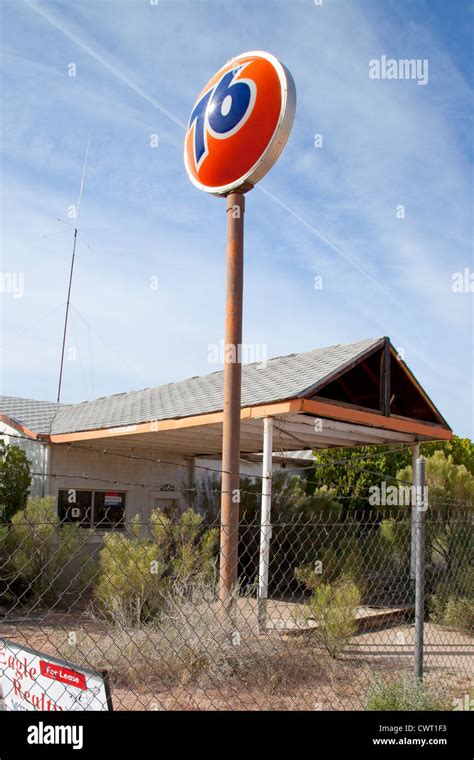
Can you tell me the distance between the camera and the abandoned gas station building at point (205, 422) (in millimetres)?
9898

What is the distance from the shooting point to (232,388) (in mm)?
8031

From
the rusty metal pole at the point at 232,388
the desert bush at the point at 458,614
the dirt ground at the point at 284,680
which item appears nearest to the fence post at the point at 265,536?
the dirt ground at the point at 284,680

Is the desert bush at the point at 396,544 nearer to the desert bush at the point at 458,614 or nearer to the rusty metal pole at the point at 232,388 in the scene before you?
the desert bush at the point at 458,614

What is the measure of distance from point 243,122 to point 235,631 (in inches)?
221

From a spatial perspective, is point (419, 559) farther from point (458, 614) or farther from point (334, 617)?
point (458, 614)

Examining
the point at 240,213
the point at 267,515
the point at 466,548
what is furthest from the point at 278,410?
the point at 466,548

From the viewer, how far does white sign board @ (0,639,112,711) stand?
3.06 metres

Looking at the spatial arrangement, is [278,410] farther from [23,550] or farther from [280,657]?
[23,550]

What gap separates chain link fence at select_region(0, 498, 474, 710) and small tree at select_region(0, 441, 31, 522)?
112 centimetres

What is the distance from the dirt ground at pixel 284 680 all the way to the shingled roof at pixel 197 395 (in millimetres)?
3247

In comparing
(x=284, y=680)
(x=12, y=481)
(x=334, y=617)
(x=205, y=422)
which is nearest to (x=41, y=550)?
(x=12, y=481)
